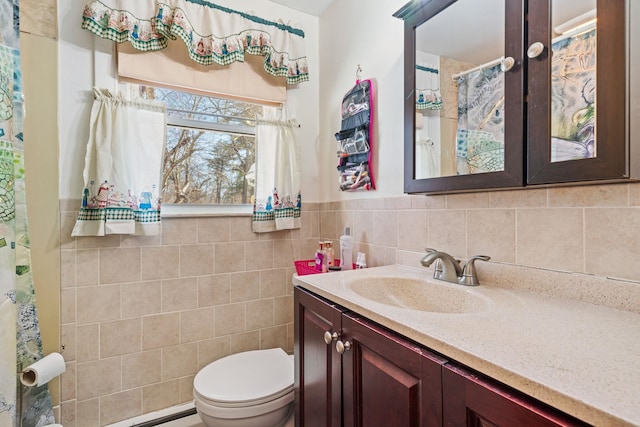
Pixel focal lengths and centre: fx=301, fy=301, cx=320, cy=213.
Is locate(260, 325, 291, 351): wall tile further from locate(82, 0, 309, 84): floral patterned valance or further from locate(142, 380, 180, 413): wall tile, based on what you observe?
locate(82, 0, 309, 84): floral patterned valance

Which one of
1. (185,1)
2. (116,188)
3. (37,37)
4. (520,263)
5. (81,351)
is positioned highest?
(185,1)

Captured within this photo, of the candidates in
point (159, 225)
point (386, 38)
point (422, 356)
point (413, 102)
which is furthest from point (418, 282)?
point (159, 225)

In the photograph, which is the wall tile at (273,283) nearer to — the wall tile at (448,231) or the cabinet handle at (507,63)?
the wall tile at (448,231)

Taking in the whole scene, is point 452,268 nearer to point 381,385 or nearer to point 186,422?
point 381,385

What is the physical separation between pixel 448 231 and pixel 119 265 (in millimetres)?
1627

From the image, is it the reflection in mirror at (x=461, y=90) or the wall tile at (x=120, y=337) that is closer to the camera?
the reflection in mirror at (x=461, y=90)

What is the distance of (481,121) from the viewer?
102 centimetres

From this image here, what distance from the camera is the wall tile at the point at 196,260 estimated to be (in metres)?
1.74

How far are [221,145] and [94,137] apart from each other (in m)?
0.66

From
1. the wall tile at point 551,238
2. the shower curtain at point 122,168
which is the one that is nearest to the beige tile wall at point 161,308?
the shower curtain at point 122,168

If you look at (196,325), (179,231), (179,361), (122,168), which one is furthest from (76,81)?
(179,361)

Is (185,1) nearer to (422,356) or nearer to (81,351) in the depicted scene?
(81,351)

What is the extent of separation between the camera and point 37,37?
142 cm

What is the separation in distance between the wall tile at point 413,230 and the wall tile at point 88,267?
5.00 ft
